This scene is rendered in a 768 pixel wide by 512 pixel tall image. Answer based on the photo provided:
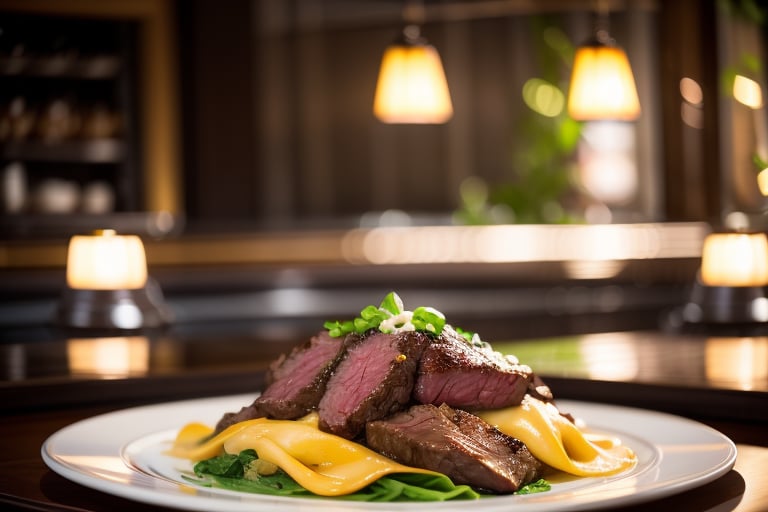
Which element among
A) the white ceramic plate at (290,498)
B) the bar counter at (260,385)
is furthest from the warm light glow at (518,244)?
the white ceramic plate at (290,498)

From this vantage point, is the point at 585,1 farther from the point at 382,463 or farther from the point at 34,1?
the point at 382,463

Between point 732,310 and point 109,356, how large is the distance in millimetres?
1931

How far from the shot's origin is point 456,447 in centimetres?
162

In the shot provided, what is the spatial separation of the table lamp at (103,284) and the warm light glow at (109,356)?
0.08 metres

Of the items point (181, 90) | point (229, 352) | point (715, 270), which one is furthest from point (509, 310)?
point (181, 90)

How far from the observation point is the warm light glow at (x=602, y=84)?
4422mm

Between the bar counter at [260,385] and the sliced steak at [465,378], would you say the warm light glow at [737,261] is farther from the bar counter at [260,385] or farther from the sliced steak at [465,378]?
the sliced steak at [465,378]

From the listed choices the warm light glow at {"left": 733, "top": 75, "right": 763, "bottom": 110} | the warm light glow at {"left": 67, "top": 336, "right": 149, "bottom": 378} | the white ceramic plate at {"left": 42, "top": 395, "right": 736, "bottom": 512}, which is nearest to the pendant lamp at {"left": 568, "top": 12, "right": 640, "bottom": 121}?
the warm light glow at {"left": 733, "top": 75, "right": 763, "bottom": 110}

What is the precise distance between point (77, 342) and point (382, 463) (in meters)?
1.85

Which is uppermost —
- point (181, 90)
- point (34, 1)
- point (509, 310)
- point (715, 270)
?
point (34, 1)

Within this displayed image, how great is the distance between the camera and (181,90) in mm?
8094

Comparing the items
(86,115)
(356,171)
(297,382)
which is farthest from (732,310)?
(356,171)

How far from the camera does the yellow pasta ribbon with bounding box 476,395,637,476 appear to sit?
1763 millimetres

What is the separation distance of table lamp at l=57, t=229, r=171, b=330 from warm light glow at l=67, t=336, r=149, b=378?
8cm
